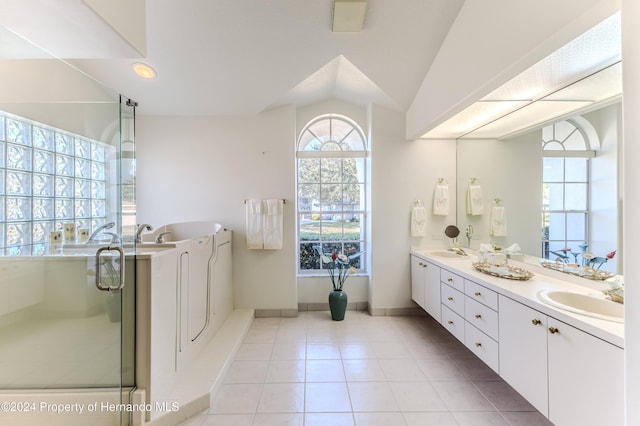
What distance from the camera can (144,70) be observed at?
2.66 metres

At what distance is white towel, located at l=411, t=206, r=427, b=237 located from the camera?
11.1 feet

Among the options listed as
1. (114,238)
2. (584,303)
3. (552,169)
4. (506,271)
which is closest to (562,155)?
(552,169)

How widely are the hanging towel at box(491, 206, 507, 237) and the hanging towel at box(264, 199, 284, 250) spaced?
2.33 metres

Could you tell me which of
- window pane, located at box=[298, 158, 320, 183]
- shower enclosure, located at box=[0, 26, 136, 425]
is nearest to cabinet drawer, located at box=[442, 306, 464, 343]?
window pane, located at box=[298, 158, 320, 183]

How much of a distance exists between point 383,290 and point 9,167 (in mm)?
3561

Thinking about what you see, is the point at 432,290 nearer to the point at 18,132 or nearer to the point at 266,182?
the point at 266,182

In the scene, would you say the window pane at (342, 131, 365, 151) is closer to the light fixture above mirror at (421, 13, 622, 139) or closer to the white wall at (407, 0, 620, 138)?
the white wall at (407, 0, 620, 138)

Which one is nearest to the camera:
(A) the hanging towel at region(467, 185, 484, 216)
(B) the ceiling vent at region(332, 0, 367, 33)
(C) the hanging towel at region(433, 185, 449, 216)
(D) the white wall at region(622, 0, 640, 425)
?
(D) the white wall at region(622, 0, 640, 425)

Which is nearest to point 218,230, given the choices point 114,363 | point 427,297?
point 114,363

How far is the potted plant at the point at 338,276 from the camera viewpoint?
3.27m

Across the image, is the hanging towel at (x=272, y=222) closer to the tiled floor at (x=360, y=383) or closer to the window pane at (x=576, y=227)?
the tiled floor at (x=360, y=383)

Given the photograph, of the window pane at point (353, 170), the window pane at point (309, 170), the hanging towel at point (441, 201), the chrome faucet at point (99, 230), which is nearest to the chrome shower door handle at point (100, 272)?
the chrome faucet at point (99, 230)

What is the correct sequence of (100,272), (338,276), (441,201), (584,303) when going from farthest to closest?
(338,276) → (441,201) → (100,272) → (584,303)

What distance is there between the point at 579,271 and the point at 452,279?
0.88m
